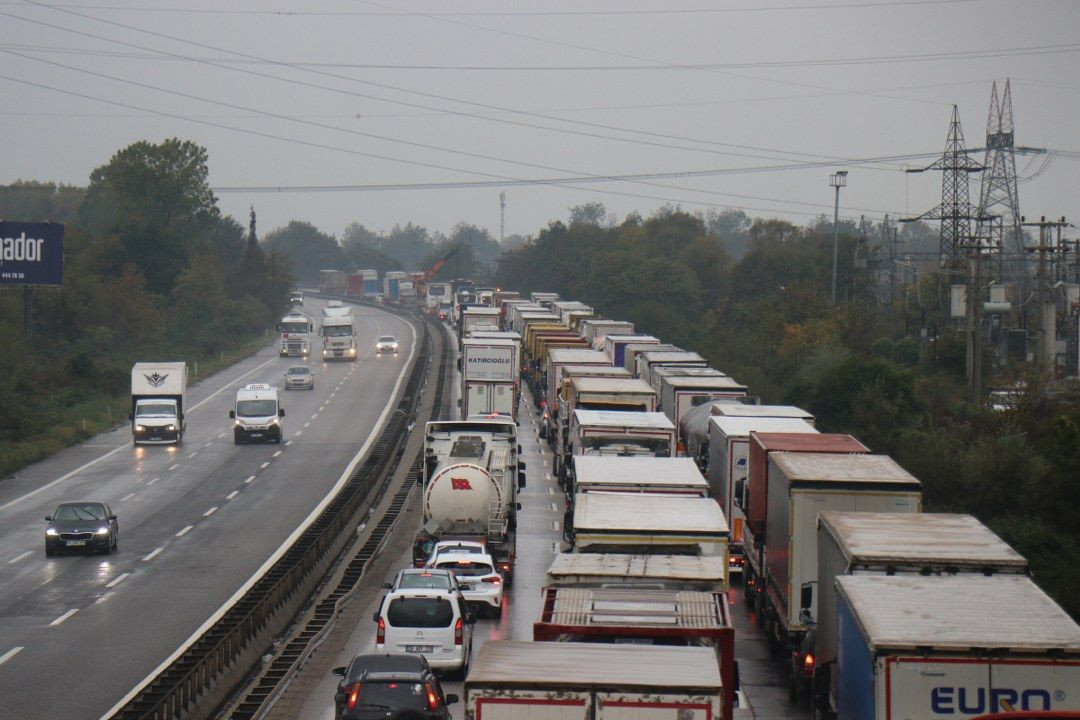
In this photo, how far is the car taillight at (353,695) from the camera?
695 inches

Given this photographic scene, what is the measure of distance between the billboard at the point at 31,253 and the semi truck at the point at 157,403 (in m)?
6.59

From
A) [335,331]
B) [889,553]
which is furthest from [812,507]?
[335,331]

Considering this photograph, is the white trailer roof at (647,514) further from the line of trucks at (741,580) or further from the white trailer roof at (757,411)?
the white trailer roof at (757,411)

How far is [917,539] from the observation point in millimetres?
17453

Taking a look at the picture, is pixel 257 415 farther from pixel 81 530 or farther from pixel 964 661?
pixel 964 661

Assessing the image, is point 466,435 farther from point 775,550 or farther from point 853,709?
point 853,709

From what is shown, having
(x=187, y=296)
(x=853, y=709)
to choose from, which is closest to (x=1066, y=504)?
(x=853, y=709)

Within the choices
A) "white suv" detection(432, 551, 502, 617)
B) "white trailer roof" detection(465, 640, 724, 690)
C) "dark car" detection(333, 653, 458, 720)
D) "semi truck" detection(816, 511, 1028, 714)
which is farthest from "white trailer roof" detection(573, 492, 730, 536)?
"white trailer roof" detection(465, 640, 724, 690)

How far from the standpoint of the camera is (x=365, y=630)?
26.8 meters

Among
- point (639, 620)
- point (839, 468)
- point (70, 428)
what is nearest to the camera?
point (639, 620)

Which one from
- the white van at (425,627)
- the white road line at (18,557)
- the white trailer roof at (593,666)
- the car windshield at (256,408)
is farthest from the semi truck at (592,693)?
the car windshield at (256,408)

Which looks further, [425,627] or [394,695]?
[425,627]

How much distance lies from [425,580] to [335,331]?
235ft

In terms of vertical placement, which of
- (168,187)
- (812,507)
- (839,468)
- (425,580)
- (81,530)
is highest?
(168,187)
